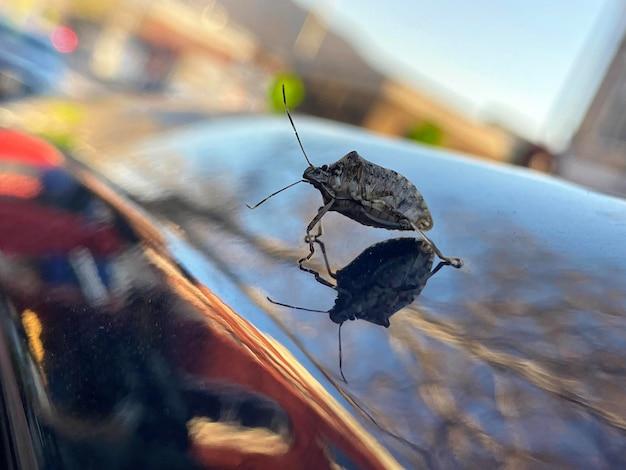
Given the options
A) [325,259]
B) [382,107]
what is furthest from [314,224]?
[382,107]

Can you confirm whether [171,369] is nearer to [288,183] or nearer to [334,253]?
[334,253]

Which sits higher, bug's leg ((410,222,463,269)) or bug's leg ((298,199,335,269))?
bug's leg ((410,222,463,269))

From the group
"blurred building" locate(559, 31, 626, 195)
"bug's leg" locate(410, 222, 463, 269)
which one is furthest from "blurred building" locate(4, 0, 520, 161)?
"bug's leg" locate(410, 222, 463, 269)

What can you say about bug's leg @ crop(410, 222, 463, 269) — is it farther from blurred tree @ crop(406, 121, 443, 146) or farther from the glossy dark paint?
blurred tree @ crop(406, 121, 443, 146)

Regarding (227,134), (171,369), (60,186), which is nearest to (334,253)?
(171,369)

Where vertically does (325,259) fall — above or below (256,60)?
below

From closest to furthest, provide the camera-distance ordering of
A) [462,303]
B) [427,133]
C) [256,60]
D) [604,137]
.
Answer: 1. [462,303]
2. [604,137]
3. [427,133]
4. [256,60]

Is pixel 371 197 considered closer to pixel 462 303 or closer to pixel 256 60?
pixel 462 303
